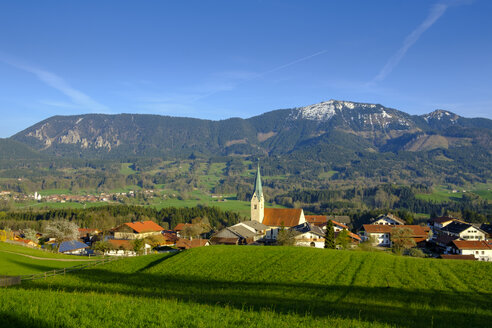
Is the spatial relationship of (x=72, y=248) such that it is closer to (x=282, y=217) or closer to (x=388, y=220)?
(x=282, y=217)

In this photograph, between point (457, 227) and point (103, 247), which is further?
point (457, 227)

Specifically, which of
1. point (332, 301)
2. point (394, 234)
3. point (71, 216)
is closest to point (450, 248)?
point (394, 234)

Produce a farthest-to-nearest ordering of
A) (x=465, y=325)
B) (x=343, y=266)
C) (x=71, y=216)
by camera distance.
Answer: (x=71, y=216) < (x=343, y=266) < (x=465, y=325)

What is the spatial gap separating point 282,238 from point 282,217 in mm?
26442

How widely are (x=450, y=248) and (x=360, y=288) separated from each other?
51938mm

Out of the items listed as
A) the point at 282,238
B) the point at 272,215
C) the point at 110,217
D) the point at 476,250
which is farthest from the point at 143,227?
the point at 476,250

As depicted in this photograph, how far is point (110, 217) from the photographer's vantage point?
107562 millimetres

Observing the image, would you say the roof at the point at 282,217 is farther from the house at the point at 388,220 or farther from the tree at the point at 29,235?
the tree at the point at 29,235

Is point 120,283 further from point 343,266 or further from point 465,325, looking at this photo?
point 465,325

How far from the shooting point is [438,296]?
72.8ft

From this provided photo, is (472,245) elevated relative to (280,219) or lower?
lower

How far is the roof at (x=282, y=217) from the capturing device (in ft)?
272

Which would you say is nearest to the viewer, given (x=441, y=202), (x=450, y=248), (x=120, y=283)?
(x=120, y=283)

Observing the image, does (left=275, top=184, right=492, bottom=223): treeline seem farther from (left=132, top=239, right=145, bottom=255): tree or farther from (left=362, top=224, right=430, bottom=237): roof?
(left=132, top=239, right=145, bottom=255): tree
